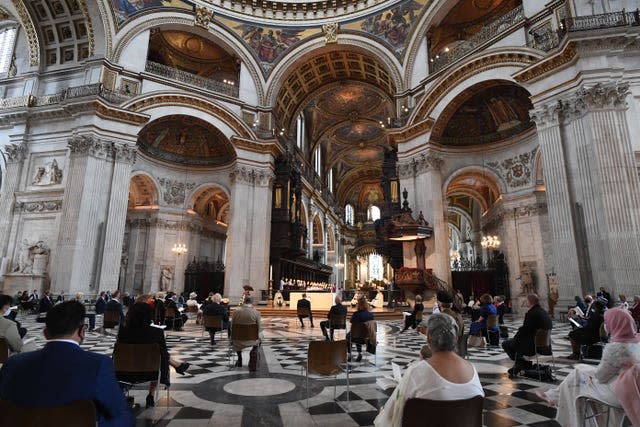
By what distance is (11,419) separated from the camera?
4.99ft

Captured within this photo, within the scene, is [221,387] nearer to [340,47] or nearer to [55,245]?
[55,245]

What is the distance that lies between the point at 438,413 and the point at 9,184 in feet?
65.2

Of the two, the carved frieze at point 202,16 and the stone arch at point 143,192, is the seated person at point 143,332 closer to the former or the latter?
the stone arch at point 143,192

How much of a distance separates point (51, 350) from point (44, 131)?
18.5m

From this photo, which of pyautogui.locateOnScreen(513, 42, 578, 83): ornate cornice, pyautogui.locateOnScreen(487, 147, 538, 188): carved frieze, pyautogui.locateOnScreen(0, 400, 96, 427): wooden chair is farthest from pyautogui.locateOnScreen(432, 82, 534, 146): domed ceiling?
pyautogui.locateOnScreen(0, 400, 96, 427): wooden chair

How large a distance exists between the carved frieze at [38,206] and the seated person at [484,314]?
16.1 metres

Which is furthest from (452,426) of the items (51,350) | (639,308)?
(639,308)

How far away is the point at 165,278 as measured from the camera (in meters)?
19.2

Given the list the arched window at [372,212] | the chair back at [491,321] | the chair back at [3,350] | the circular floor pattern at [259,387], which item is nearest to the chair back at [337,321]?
the circular floor pattern at [259,387]

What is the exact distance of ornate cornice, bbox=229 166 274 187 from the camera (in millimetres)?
18250

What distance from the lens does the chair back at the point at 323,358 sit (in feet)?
12.9

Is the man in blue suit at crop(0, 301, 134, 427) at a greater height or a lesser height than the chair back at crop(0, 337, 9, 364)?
greater

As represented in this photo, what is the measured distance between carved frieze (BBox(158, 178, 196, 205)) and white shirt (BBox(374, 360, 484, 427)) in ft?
64.4

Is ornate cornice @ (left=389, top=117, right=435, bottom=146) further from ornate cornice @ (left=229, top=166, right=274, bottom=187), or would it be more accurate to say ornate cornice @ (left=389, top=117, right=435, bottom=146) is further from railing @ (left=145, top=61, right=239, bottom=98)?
railing @ (left=145, top=61, right=239, bottom=98)
